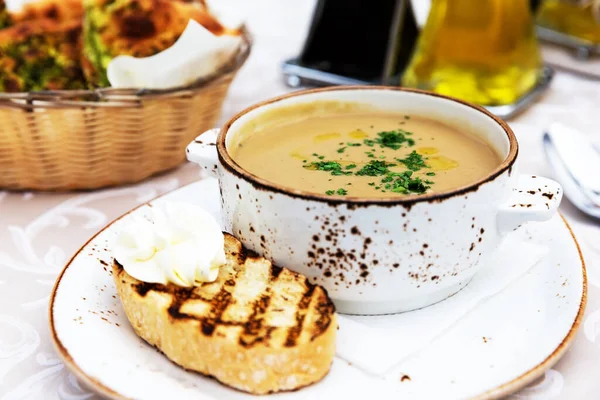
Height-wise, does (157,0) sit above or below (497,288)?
above

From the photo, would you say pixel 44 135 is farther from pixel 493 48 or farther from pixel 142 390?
pixel 493 48

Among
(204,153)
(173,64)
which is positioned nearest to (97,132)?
(173,64)

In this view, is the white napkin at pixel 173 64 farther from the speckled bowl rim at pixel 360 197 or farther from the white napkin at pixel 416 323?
the white napkin at pixel 416 323

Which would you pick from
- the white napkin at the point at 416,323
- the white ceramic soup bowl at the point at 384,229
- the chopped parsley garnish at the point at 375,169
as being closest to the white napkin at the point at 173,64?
the white ceramic soup bowl at the point at 384,229

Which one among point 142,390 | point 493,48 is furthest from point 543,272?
point 493,48

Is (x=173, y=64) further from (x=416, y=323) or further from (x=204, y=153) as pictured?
(x=416, y=323)

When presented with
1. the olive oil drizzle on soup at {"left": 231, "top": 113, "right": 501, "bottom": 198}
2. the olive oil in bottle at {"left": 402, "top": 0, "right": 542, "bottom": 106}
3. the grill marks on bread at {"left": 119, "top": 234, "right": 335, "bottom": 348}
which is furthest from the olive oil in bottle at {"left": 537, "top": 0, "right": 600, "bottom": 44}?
the grill marks on bread at {"left": 119, "top": 234, "right": 335, "bottom": 348}
